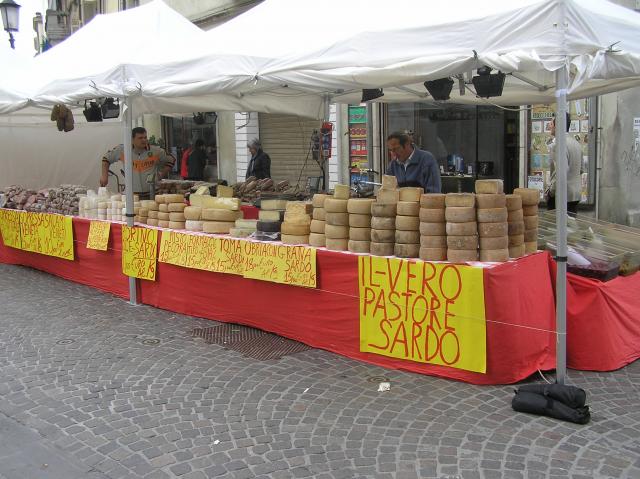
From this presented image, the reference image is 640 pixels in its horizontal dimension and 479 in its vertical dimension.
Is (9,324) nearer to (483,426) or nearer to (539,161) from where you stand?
(483,426)

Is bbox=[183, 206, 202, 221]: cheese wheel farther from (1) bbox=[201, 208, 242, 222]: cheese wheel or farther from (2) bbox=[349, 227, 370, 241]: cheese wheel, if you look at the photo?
(2) bbox=[349, 227, 370, 241]: cheese wheel

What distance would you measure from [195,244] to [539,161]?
613cm

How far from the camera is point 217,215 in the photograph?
637 centimetres

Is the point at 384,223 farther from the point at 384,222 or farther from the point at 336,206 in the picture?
the point at 336,206

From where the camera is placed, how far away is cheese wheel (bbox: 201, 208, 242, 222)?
20.9ft

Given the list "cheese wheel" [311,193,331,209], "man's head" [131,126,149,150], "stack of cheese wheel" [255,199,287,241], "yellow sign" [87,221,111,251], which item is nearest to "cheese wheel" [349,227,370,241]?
"cheese wheel" [311,193,331,209]

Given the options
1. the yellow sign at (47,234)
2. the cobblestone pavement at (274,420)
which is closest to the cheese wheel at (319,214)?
the cobblestone pavement at (274,420)

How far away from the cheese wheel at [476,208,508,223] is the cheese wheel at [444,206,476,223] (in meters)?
0.06

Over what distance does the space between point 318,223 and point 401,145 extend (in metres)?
1.59

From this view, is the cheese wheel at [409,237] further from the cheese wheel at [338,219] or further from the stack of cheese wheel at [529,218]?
the stack of cheese wheel at [529,218]

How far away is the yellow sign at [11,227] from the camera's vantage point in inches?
360

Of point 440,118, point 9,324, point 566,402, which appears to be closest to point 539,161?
point 440,118

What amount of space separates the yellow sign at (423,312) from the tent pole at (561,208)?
1.59 feet

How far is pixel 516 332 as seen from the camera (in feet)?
14.2
